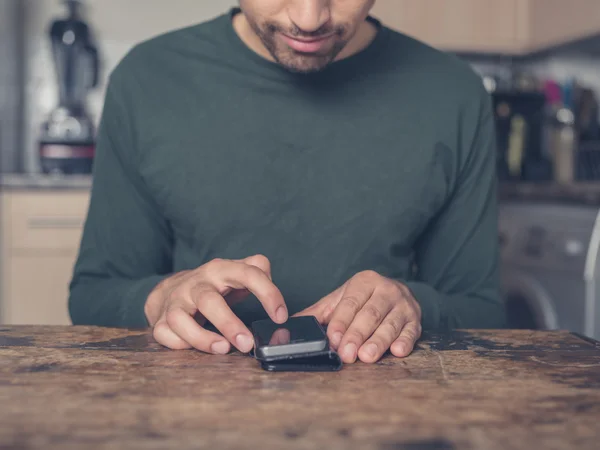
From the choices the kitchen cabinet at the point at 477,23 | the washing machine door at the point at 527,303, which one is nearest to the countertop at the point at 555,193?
the washing machine door at the point at 527,303

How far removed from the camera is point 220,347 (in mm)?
561

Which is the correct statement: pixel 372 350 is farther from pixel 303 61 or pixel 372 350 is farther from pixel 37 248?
pixel 37 248

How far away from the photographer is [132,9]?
9.30 feet

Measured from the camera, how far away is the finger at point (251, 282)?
58 centimetres

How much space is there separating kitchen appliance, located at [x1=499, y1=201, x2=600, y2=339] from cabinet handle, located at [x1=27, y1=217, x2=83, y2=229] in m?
1.27

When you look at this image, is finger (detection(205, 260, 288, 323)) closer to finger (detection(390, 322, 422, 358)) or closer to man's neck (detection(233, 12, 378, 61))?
finger (detection(390, 322, 422, 358))

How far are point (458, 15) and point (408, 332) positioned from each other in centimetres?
253

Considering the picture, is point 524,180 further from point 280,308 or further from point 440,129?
point 280,308

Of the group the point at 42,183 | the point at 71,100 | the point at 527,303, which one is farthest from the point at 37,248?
the point at 527,303

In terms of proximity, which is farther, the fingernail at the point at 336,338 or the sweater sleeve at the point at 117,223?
the sweater sleeve at the point at 117,223

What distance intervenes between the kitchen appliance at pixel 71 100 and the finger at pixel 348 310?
1.93 metres

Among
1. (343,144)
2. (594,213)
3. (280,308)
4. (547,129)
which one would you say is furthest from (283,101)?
(547,129)

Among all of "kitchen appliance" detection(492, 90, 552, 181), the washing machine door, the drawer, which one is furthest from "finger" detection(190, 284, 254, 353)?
"kitchen appliance" detection(492, 90, 552, 181)

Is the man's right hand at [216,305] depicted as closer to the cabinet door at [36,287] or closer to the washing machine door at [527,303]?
the washing machine door at [527,303]
